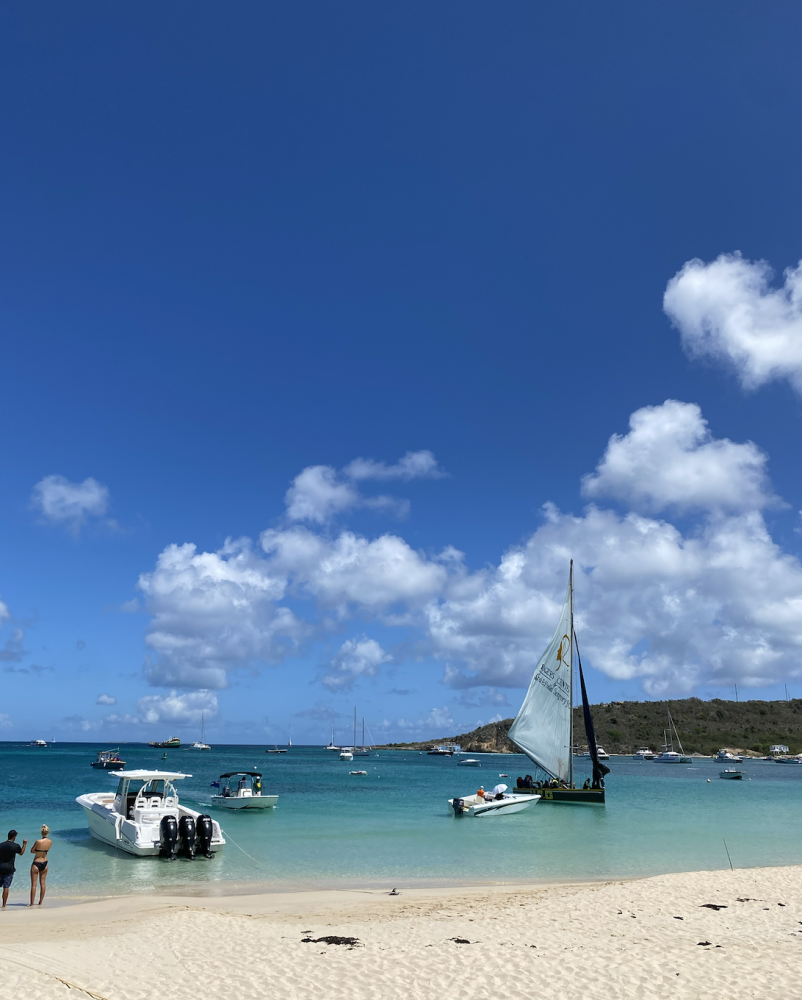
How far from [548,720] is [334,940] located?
119ft

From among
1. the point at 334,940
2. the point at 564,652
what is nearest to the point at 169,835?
the point at 334,940

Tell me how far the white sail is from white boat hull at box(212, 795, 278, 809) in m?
16.5

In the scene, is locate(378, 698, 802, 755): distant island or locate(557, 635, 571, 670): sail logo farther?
locate(378, 698, 802, 755): distant island

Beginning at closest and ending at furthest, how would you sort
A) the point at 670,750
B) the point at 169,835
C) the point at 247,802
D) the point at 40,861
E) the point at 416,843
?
the point at 40,861, the point at 169,835, the point at 416,843, the point at 247,802, the point at 670,750

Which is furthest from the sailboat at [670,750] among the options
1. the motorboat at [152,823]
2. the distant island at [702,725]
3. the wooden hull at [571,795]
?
the motorboat at [152,823]

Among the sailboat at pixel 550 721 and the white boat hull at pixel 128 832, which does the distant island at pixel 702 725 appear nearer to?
the sailboat at pixel 550 721

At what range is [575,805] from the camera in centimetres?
4628

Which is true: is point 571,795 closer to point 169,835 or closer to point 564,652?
point 564,652

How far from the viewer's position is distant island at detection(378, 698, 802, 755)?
161 meters

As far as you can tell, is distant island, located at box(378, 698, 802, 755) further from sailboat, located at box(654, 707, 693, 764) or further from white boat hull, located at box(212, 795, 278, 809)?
white boat hull, located at box(212, 795, 278, 809)

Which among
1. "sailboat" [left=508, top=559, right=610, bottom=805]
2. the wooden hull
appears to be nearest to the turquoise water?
the wooden hull

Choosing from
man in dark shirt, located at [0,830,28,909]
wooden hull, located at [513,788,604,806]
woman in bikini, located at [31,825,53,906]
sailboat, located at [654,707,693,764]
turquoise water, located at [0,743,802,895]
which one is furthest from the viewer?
sailboat, located at [654,707,693,764]

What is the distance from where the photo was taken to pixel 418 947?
13641 millimetres

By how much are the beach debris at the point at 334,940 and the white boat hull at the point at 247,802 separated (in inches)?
1189
